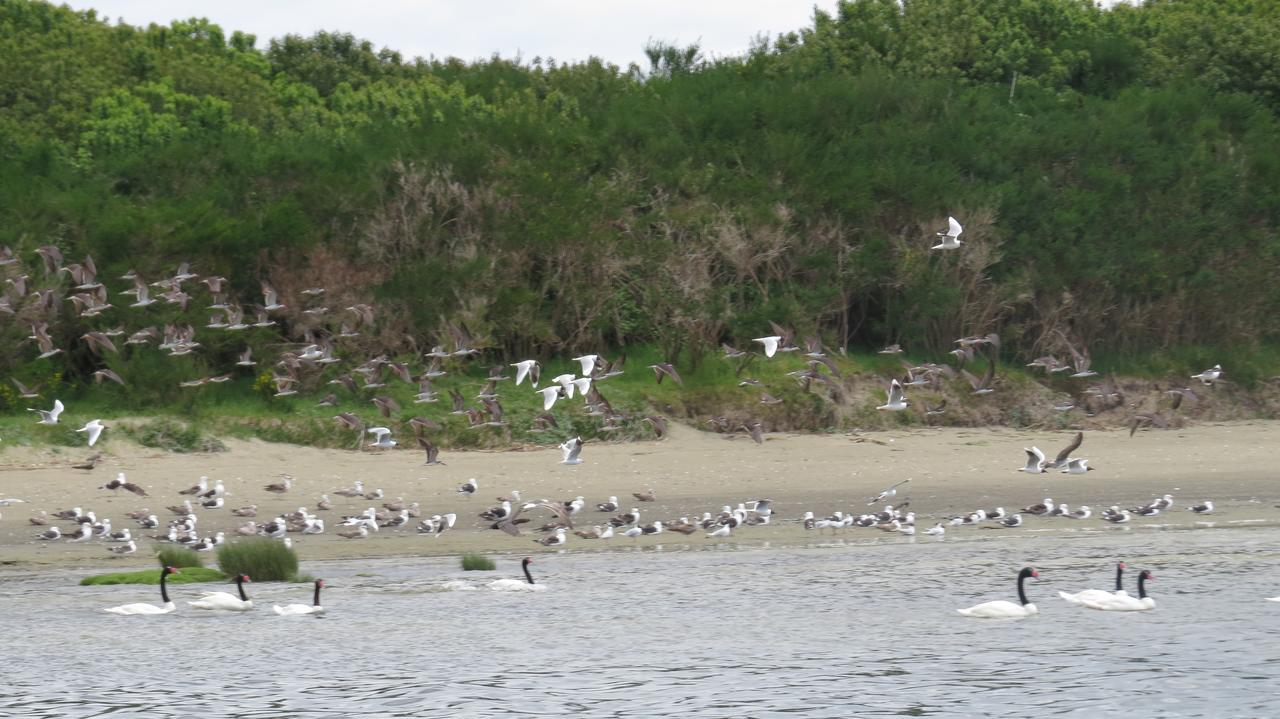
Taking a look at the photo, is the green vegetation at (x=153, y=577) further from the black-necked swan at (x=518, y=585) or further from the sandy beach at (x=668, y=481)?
the black-necked swan at (x=518, y=585)

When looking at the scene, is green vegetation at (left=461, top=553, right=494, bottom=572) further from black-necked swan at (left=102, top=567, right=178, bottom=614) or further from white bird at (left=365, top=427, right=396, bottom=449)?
white bird at (left=365, top=427, right=396, bottom=449)

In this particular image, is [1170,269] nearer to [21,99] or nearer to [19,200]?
[19,200]

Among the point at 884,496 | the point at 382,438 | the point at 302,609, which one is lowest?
the point at 302,609

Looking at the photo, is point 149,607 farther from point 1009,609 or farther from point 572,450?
point 572,450

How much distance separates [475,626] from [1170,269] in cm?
2969

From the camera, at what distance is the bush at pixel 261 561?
70.9 ft

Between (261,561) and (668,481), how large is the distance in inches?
399

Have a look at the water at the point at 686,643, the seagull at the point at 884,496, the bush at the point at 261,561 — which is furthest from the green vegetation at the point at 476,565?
the seagull at the point at 884,496

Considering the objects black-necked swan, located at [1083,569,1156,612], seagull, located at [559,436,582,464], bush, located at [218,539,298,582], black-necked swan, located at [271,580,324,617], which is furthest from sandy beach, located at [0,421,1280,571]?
black-necked swan, located at [1083,569,1156,612]

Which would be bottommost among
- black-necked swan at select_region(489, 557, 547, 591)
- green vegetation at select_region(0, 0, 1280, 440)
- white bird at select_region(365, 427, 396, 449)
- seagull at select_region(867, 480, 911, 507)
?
black-necked swan at select_region(489, 557, 547, 591)

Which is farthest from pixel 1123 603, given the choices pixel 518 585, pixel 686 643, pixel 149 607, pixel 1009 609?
pixel 149 607

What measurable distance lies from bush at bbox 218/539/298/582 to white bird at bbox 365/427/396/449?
7.27 metres

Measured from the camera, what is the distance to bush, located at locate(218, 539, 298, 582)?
21609mm

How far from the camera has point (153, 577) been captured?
2156 centimetres
